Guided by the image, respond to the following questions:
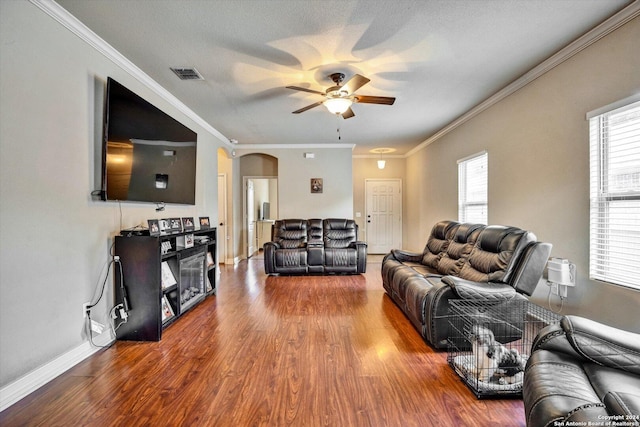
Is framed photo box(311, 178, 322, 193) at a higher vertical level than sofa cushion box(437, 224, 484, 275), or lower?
higher

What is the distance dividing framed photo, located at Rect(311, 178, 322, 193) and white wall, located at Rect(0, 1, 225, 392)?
4.37 meters

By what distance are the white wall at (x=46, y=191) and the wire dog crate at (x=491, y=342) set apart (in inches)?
112

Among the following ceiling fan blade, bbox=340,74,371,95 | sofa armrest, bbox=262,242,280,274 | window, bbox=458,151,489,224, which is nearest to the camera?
ceiling fan blade, bbox=340,74,371,95

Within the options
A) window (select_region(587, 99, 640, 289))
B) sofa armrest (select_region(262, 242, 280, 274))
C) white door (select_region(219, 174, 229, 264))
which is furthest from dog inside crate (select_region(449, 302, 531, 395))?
white door (select_region(219, 174, 229, 264))

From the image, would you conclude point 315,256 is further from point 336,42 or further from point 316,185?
point 336,42

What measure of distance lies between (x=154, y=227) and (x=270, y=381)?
1.76 m

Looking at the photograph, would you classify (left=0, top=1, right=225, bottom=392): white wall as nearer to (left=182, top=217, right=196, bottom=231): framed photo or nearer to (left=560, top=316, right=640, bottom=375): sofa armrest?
(left=182, top=217, right=196, bottom=231): framed photo

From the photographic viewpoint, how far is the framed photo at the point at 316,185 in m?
6.55

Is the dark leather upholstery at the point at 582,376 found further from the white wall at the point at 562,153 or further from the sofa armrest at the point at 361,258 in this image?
the sofa armrest at the point at 361,258

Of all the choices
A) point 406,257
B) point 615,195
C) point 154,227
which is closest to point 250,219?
point 406,257

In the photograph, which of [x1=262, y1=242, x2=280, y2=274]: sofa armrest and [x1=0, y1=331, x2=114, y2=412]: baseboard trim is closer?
[x1=0, y1=331, x2=114, y2=412]: baseboard trim

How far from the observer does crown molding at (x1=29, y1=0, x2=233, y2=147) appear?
1.99 metres

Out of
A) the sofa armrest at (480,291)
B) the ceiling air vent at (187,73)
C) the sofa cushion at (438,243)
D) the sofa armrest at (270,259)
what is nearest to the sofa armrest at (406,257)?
the sofa cushion at (438,243)

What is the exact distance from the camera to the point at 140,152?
9.06 feet
